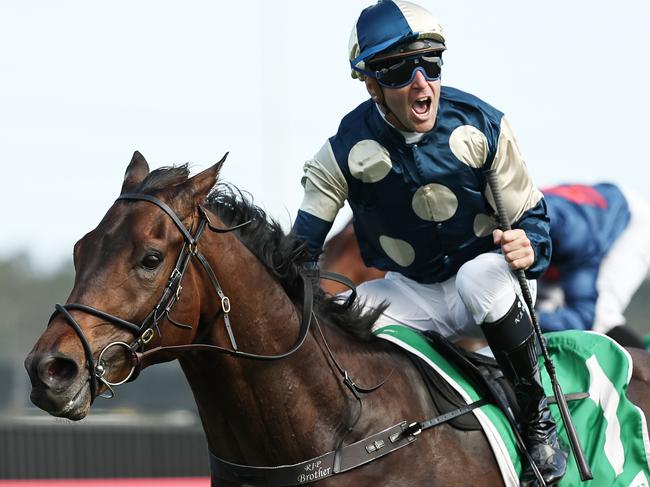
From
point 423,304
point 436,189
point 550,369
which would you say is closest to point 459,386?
point 550,369

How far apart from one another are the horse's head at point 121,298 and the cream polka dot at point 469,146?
3.21ft

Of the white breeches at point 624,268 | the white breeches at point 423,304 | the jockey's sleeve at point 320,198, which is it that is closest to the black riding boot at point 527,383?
the white breeches at point 423,304

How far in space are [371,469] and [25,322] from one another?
47.6m

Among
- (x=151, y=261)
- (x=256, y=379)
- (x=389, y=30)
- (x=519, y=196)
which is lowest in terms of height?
(x=256, y=379)

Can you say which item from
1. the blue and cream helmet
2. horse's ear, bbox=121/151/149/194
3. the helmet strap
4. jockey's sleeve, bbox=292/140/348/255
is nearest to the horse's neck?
horse's ear, bbox=121/151/149/194

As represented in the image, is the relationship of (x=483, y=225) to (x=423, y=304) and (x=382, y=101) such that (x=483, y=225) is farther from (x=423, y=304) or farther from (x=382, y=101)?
(x=382, y=101)

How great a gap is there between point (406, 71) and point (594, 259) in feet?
13.1

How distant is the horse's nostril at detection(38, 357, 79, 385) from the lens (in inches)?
128

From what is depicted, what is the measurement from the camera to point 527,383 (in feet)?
13.7

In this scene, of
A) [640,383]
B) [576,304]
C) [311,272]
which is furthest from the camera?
[576,304]

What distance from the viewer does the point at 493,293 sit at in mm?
4078

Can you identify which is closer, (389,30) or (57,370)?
(57,370)

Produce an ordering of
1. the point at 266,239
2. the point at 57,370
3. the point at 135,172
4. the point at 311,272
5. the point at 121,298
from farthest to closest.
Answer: the point at 311,272 → the point at 266,239 → the point at 135,172 → the point at 121,298 → the point at 57,370

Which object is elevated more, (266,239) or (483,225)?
(266,239)
